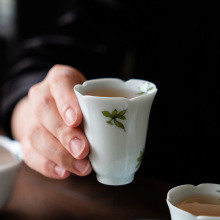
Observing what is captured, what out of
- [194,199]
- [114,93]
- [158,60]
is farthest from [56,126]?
[158,60]

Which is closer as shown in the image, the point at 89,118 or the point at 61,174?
the point at 89,118

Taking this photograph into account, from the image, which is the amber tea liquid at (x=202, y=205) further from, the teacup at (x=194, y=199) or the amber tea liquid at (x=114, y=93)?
the amber tea liquid at (x=114, y=93)

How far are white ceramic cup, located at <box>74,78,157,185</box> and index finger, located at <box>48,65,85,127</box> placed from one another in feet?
0.09

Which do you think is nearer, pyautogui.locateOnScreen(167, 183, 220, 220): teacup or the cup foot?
pyautogui.locateOnScreen(167, 183, 220, 220): teacup

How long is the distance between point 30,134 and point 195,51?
700mm

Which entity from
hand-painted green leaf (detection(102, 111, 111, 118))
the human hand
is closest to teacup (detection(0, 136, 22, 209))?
the human hand

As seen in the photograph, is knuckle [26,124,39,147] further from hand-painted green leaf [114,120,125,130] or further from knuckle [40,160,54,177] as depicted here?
hand-painted green leaf [114,120,125,130]

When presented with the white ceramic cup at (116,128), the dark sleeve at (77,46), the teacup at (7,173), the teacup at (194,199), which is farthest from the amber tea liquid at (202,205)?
the dark sleeve at (77,46)

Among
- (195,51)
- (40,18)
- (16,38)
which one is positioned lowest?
(16,38)

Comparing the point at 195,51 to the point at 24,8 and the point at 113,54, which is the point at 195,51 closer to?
the point at 113,54

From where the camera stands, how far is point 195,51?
4.10 ft

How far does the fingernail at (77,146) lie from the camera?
59 centimetres

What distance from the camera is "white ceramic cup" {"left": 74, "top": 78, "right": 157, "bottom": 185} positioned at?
0.53 meters

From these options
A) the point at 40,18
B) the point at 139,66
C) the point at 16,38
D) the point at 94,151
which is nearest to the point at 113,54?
the point at 139,66
